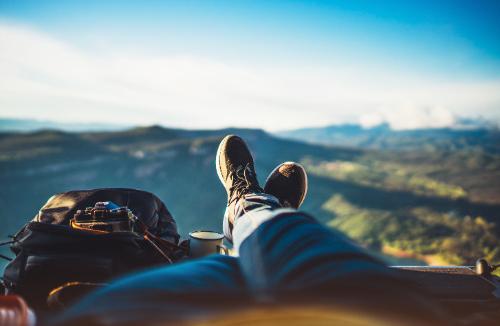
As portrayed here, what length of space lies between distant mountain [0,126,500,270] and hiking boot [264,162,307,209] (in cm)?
1269

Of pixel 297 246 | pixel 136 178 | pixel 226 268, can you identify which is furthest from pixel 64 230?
pixel 136 178

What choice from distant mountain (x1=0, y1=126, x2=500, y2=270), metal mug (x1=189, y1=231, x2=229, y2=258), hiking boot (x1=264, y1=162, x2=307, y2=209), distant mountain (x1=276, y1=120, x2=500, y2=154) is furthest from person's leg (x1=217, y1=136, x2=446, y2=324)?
distant mountain (x1=276, y1=120, x2=500, y2=154)

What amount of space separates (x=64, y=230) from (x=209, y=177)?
92.5ft

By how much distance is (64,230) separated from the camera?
0.88m

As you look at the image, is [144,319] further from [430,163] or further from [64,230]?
[430,163]

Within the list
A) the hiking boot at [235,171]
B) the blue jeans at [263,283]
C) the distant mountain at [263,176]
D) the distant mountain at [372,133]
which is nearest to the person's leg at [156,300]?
the blue jeans at [263,283]

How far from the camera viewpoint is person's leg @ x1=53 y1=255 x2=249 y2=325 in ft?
1.39

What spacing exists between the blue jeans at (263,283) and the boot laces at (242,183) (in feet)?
2.43

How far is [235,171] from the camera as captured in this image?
178cm

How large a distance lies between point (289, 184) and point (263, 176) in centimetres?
1602

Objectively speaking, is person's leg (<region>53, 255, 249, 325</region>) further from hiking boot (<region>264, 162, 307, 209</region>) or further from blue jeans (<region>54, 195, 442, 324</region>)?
hiking boot (<region>264, 162, 307, 209</region>)

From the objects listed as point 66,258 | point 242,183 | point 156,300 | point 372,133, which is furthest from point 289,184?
point 372,133

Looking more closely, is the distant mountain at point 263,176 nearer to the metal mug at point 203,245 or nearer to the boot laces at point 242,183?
the boot laces at point 242,183

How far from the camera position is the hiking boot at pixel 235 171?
4.69 feet
